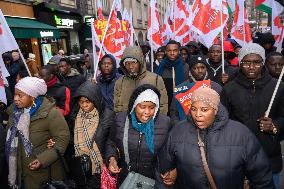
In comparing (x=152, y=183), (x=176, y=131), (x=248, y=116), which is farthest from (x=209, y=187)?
(x=248, y=116)

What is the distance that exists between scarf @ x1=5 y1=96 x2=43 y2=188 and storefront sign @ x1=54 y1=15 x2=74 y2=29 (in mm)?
14788

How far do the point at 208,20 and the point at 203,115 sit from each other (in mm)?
3891

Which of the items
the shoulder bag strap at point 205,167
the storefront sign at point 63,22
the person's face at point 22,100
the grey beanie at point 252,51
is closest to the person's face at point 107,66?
the person's face at point 22,100

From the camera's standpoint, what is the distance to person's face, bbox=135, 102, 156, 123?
2.96m

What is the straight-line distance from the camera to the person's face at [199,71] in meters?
4.29

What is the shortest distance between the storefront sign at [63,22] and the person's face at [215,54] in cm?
1304

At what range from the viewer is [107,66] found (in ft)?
16.9

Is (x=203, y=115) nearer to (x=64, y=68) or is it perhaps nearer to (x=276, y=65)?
(x=276, y=65)

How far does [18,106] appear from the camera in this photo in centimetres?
325

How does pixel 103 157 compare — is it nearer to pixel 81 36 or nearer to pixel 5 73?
pixel 5 73

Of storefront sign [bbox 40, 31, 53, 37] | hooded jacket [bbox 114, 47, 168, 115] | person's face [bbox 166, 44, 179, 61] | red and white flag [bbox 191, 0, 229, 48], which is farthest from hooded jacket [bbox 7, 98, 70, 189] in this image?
storefront sign [bbox 40, 31, 53, 37]

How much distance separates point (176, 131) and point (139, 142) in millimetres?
572

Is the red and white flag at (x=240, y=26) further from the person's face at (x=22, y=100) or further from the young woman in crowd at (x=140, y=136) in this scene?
the person's face at (x=22, y=100)

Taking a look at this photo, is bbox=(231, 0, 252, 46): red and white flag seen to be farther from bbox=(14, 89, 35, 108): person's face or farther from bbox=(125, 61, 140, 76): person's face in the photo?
bbox=(14, 89, 35, 108): person's face
